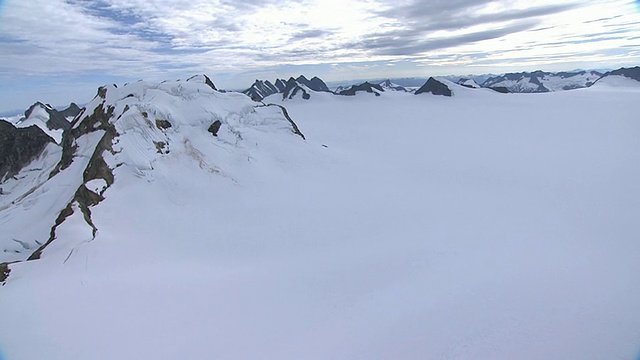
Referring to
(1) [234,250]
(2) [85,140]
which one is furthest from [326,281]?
(2) [85,140]

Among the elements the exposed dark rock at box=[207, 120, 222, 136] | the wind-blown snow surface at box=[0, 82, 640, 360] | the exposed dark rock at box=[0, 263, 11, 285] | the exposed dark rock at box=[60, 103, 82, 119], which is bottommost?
the wind-blown snow surface at box=[0, 82, 640, 360]

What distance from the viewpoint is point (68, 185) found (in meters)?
18.9

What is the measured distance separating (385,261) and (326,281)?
130 inches

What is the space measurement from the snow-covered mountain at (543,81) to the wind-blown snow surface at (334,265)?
483 ft

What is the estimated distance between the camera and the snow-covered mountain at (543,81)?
497 feet

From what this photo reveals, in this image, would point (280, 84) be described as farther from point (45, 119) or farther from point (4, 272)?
point (4, 272)

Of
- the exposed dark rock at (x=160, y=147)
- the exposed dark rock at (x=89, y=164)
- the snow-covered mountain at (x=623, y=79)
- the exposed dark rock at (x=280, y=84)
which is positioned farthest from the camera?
the exposed dark rock at (x=280, y=84)

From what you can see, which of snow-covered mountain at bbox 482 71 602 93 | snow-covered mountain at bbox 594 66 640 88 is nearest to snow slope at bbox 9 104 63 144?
snow-covered mountain at bbox 594 66 640 88

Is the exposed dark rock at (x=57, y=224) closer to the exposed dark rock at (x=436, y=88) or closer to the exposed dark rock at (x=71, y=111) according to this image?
the exposed dark rock at (x=71, y=111)

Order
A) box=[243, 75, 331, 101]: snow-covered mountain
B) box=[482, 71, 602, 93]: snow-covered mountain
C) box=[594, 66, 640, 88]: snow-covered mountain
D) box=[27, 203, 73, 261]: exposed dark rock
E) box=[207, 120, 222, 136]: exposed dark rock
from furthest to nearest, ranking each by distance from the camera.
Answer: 1. box=[482, 71, 602, 93]: snow-covered mountain
2. box=[243, 75, 331, 101]: snow-covered mountain
3. box=[594, 66, 640, 88]: snow-covered mountain
4. box=[207, 120, 222, 136]: exposed dark rock
5. box=[27, 203, 73, 261]: exposed dark rock

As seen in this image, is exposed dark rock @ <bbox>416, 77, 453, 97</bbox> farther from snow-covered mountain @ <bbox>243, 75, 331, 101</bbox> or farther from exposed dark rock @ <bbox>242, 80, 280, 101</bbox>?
exposed dark rock @ <bbox>242, 80, 280, 101</bbox>

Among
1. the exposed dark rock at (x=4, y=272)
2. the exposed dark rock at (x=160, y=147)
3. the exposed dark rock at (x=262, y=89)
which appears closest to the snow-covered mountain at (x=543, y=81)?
the exposed dark rock at (x=262, y=89)

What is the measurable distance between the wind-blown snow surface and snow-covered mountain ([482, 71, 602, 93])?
483 feet

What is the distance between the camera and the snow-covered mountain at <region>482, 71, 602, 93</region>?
5959 inches
